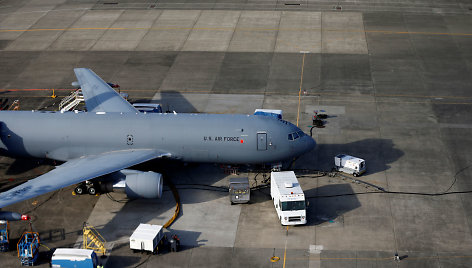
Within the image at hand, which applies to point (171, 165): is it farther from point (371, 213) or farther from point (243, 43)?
point (243, 43)

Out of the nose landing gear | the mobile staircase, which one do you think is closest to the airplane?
the nose landing gear

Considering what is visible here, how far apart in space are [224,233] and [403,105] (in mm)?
29588

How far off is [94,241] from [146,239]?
14.7 feet

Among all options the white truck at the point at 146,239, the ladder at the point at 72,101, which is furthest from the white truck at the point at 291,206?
the ladder at the point at 72,101

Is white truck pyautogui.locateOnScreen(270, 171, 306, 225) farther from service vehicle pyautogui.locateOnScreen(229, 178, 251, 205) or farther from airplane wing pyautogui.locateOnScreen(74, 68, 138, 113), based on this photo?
airplane wing pyautogui.locateOnScreen(74, 68, 138, 113)

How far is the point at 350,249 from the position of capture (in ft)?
133

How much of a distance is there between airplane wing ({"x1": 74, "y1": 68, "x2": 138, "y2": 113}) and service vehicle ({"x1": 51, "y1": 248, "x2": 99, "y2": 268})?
1905 cm

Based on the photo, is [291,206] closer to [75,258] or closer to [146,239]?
[146,239]

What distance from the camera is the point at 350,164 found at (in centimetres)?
4978

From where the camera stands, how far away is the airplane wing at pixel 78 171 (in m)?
40.4

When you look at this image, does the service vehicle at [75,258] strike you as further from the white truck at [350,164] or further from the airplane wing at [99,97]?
the white truck at [350,164]

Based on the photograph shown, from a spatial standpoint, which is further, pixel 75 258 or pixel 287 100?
pixel 287 100

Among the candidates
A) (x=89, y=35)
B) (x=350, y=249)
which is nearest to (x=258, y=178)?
(x=350, y=249)

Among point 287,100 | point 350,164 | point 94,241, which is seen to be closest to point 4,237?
point 94,241
